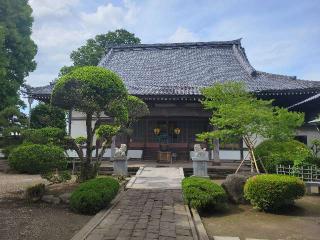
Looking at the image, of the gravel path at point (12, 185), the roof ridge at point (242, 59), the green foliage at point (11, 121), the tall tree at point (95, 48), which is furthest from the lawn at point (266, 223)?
the tall tree at point (95, 48)

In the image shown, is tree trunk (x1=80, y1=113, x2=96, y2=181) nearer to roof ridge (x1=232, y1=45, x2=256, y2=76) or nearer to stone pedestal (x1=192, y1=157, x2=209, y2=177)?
stone pedestal (x1=192, y1=157, x2=209, y2=177)

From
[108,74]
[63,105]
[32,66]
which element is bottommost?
[63,105]

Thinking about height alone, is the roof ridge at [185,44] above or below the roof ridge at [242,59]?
above

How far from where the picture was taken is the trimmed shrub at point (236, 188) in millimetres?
9984

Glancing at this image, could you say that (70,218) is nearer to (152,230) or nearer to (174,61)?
(152,230)

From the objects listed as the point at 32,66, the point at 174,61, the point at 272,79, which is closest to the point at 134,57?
the point at 174,61

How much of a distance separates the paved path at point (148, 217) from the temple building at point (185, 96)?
7703 mm

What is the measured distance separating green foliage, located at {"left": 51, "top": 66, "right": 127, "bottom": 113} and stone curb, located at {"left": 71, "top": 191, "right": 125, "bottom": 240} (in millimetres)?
3000

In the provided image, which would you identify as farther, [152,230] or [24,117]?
[24,117]

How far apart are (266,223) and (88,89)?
6.07 m

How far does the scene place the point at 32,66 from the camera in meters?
26.7

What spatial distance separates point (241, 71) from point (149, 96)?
769 cm

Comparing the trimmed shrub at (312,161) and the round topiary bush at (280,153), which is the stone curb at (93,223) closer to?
the round topiary bush at (280,153)

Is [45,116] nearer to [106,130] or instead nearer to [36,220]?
[106,130]
